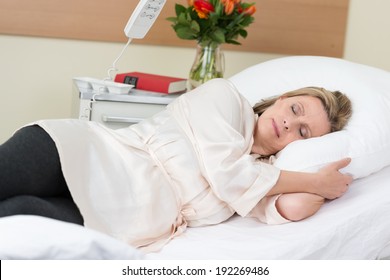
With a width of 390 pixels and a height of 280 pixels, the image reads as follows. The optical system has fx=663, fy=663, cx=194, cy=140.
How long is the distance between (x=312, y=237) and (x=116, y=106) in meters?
1.06

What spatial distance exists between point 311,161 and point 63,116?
1433mm

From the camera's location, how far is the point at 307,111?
76.9 inches

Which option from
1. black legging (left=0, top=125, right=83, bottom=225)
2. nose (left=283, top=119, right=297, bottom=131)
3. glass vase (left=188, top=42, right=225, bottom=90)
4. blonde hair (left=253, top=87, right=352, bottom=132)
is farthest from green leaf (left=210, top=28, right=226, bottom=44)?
black legging (left=0, top=125, right=83, bottom=225)

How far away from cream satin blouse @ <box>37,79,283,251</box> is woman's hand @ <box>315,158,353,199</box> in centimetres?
13

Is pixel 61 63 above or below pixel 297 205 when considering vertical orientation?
above

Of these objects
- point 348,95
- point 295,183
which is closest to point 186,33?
point 348,95

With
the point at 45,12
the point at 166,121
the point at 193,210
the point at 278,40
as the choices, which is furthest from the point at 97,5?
the point at 193,210

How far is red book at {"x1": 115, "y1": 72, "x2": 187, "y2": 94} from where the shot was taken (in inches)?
102

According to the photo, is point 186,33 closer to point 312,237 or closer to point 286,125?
point 286,125

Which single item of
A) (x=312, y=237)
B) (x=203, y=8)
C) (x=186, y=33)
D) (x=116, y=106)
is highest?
(x=203, y=8)

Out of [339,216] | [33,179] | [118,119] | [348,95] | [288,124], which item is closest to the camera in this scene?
[33,179]

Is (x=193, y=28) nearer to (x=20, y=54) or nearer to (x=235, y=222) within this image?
(x=20, y=54)

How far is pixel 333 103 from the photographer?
77.9 inches

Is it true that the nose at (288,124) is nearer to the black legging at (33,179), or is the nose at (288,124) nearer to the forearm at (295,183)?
the forearm at (295,183)
